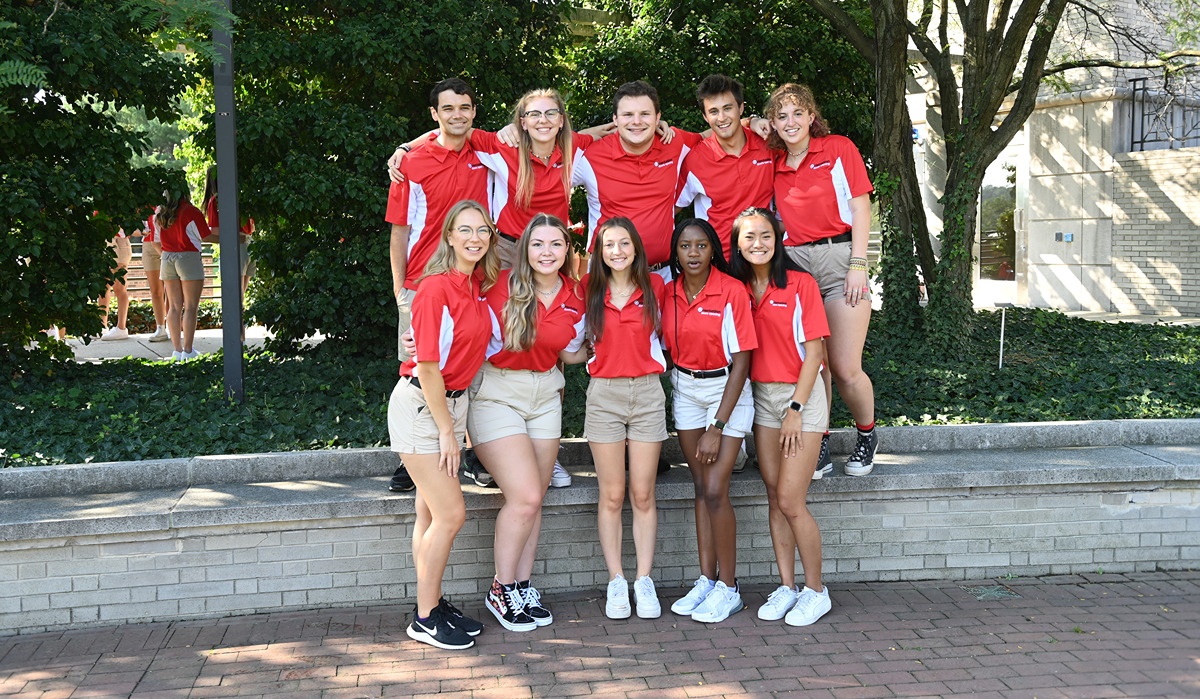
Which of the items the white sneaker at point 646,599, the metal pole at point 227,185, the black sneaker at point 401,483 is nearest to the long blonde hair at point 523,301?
the black sneaker at point 401,483

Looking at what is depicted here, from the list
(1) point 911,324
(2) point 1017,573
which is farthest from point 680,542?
(1) point 911,324

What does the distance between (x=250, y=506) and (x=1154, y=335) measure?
936 cm

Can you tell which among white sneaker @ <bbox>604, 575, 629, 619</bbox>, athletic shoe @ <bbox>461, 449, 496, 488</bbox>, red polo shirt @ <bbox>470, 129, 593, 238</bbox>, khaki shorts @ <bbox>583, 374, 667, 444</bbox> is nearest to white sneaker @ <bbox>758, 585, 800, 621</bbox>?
white sneaker @ <bbox>604, 575, 629, 619</bbox>

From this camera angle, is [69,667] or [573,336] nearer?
[69,667]

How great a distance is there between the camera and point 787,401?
174 inches

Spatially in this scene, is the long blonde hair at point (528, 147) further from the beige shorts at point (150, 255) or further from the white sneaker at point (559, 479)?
the beige shorts at point (150, 255)

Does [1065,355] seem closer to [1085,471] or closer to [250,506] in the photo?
[1085,471]

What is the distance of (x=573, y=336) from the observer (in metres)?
4.44

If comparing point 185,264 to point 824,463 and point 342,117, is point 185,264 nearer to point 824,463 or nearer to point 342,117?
point 342,117

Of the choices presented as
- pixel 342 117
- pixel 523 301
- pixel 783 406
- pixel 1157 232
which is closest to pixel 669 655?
pixel 783 406

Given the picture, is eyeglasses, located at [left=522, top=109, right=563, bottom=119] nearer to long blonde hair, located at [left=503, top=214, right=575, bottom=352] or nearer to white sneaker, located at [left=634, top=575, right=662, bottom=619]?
long blonde hair, located at [left=503, top=214, right=575, bottom=352]

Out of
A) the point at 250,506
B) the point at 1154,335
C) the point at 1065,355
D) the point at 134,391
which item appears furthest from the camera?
the point at 1154,335

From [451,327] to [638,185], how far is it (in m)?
1.36

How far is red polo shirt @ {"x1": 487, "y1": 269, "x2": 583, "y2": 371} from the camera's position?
4344 millimetres
